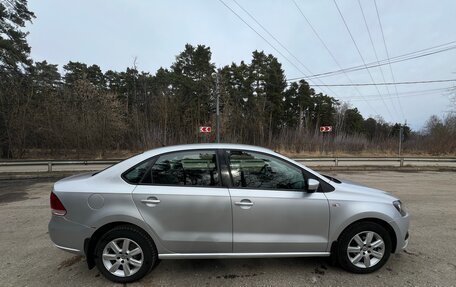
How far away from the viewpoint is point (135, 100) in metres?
46.9

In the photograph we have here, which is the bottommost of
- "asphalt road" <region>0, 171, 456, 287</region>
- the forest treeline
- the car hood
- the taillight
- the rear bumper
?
"asphalt road" <region>0, 171, 456, 287</region>

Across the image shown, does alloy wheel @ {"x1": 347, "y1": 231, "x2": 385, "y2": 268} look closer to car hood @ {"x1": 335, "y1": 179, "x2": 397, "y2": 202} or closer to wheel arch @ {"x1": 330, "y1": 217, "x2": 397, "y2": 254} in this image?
wheel arch @ {"x1": 330, "y1": 217, "x2": 397, "y2": 254}

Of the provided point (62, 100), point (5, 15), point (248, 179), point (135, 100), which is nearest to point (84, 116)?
point (62, 100)

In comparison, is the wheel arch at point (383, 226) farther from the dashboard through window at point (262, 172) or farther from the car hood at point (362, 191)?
the dashboard through window at point (262, 172)

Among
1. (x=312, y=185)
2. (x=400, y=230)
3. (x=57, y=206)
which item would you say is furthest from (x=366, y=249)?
(x=57, y=206)

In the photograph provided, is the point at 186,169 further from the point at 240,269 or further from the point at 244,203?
the point at 240,269

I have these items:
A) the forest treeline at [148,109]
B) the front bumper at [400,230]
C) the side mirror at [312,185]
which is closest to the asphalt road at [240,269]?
the front bumper at [400,230]

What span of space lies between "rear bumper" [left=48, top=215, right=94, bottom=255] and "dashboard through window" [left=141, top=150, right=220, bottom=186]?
2.92 ft

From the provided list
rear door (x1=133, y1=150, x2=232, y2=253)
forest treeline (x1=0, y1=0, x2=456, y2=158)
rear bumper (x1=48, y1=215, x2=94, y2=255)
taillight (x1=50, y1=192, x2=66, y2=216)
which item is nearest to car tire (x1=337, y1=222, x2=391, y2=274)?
rear door (x1=133, y1=150, x2=232, y2=253)

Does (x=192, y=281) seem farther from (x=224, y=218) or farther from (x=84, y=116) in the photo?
(x=84, y=116)

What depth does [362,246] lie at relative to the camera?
12.1ft

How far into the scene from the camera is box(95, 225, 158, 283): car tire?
11.3 ft

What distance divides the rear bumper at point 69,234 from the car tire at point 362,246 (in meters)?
3.07

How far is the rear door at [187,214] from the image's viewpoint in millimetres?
3467
